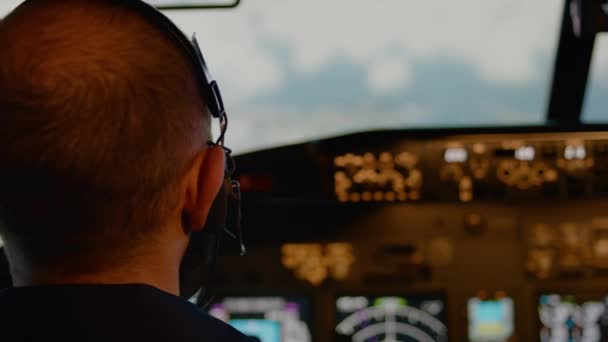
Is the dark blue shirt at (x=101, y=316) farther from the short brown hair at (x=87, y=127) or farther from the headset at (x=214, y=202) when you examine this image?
the headset at (x=214, y=202)

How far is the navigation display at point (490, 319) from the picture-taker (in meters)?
2.18

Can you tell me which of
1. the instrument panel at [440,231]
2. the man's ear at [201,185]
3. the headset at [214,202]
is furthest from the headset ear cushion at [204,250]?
the instrument panel at [440,231]

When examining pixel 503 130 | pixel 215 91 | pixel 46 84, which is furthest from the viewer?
pixel 503 130

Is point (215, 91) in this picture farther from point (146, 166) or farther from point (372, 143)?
point (372, 143)

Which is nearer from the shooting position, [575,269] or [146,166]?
[146,166]

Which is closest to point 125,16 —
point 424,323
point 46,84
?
point 46,84

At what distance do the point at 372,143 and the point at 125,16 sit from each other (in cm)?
158

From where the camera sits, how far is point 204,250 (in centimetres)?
83

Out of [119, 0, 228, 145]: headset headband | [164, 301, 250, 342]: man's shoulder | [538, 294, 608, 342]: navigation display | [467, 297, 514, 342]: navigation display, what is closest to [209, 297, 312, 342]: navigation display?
[467, 297, 514, 342]: navigation display

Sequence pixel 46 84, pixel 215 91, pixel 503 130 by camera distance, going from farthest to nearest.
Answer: pixel 503 130 < pixel 215 91 < pixel 46 84

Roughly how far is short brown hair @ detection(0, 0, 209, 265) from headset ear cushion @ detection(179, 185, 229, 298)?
15 cm

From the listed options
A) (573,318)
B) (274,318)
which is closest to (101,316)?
(274,318)

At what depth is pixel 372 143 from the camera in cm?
216

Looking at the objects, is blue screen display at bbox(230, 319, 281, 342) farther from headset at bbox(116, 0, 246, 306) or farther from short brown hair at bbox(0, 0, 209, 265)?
short brown hair at bbox(0, 0, 209, 265)
